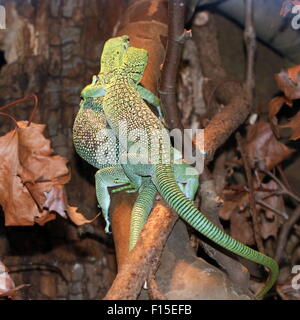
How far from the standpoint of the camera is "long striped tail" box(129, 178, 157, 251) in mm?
1760

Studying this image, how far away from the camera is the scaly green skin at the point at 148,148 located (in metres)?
1.61

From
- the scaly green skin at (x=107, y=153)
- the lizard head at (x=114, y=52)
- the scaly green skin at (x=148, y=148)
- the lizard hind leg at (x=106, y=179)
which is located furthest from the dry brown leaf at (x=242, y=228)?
the lizard head at (x=114, y=52)

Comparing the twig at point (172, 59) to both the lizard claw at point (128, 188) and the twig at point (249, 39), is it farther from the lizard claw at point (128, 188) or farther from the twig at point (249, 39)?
the twig at point (249, 39)

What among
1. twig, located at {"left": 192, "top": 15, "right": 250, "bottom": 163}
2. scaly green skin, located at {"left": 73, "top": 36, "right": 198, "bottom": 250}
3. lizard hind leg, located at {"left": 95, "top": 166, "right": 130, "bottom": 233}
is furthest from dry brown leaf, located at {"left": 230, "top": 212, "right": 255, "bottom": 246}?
lizard hind leg, located at {"left": 95, "top": 166, "right": 130, "bottom": 233}

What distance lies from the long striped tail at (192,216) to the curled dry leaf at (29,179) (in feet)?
1.41

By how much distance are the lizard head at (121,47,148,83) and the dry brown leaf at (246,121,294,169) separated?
3.35 ft

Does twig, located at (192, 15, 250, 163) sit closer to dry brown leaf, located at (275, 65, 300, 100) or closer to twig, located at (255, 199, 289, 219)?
dry brown leaf, located at (275, 65, 300, 100)

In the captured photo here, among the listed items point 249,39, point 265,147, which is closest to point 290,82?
point 265,147

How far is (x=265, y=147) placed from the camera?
2912 millimetres

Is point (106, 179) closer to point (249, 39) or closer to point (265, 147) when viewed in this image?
point (265, 147)

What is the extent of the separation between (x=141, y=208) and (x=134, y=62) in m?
0.84
